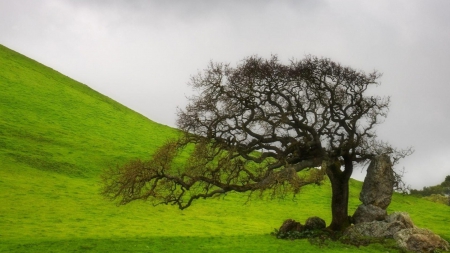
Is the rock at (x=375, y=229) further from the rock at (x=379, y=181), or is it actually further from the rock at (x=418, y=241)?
the rock at (x=379, y=181)

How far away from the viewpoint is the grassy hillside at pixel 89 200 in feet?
121

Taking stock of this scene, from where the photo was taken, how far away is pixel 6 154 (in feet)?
216

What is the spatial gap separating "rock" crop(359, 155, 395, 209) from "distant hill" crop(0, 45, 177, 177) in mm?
40877

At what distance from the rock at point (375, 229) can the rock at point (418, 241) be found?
106 centimetres

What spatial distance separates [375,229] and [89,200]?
104 feet

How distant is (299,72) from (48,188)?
35.1 metres

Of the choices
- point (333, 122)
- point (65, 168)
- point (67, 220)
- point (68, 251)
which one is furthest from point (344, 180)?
point (65, 168)

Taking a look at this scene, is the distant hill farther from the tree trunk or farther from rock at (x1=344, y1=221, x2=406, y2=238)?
rock at (x1=344, y1=221, x2=406, y2=238)

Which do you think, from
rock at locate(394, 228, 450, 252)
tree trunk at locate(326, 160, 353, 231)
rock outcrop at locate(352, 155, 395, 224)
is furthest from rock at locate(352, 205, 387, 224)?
rock at locate(394, 228, 450, 252)

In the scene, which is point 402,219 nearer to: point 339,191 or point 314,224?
point 339,191

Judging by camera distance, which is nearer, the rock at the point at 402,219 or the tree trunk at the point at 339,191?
the tree trunk at the point at 339,191

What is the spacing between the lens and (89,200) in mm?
56750

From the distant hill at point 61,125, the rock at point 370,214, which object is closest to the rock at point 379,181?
the rock at point 370,214

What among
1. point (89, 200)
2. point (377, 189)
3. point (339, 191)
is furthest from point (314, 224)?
point (89, 200)
